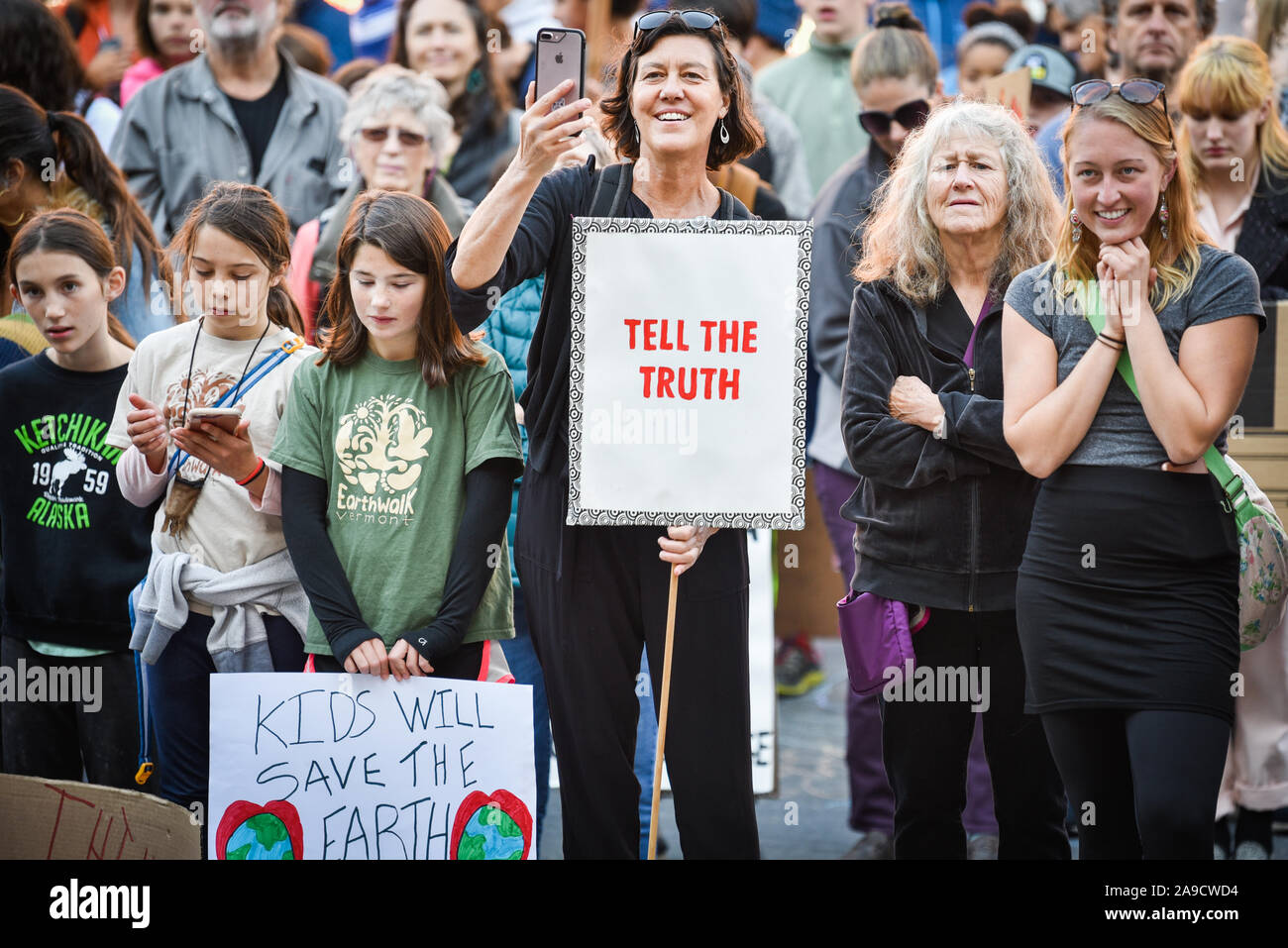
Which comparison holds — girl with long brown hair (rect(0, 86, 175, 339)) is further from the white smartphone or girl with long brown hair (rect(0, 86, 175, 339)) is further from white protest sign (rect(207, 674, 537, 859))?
white protest sign (rect(207, 674, 537, 859))

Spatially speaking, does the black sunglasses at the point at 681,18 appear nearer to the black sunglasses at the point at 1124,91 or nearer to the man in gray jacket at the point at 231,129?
the black sunglasses at the point at 1124,91

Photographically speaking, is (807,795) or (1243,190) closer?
(1243,190)

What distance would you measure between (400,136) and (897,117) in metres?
1.73

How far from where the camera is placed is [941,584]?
3744mm

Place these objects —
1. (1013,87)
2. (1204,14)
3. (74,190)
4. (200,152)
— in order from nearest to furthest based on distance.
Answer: (74,190) → (1013,87) → (200,152) → (1204,14)

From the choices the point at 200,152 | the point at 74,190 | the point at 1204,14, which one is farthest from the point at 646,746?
the point at 1204,14

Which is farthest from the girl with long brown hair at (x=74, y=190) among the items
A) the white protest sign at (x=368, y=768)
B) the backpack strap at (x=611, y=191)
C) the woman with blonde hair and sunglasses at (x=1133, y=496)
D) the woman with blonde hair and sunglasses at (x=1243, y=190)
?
the woman with blonde hair and sunglasses at (x=1243, y=190)

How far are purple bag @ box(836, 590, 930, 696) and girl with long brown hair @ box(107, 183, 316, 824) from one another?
1448mm

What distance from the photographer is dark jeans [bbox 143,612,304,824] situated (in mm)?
3959

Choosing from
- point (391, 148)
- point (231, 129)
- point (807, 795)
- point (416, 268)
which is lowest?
point (807, 795)

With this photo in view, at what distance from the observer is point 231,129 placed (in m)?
5.63

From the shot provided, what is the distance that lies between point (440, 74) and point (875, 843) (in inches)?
139

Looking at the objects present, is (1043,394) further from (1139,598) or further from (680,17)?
(680,17)

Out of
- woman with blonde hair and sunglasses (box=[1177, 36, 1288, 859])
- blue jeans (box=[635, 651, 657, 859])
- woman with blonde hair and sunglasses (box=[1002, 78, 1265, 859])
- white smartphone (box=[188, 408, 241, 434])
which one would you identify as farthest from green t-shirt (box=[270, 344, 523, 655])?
woman with blonde hair and sunglasses (box=[1177, 36, 1288, 859])
